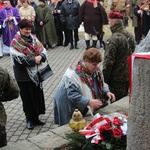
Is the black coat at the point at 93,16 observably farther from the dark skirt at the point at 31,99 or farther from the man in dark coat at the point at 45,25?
the dark skirt at the point at 31,99

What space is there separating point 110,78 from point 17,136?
1.77m

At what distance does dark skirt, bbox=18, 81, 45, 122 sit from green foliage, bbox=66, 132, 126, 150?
2.39 m

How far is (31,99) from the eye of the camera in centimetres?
563

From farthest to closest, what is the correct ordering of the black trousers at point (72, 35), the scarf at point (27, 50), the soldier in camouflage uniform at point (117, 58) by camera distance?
the black trousers at point (72, 35) < the scarf at point (27, 50) < the soldier in camouflage uniform at point (117, 58)

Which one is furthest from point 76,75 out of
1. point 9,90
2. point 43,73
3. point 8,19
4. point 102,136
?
point 8,19

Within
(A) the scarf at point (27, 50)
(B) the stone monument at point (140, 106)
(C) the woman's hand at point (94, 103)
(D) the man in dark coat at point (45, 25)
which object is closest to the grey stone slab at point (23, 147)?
(C) the woman's hand at point (94, 103)

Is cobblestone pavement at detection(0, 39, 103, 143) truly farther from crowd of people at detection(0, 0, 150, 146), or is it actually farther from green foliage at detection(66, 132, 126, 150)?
green foliage at detection(66, 132, 126, 150)

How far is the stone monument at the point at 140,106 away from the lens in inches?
74.1

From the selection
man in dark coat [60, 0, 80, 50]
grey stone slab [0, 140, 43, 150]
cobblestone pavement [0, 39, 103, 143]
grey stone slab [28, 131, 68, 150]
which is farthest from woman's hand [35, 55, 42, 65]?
man in dark coat [60, 0, 80, 50]

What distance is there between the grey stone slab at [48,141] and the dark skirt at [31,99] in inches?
76.0

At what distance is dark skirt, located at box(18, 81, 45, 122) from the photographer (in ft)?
18.1

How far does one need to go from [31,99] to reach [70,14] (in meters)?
6.85

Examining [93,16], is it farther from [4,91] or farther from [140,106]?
[140,106]

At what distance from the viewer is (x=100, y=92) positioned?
4.43 meters
